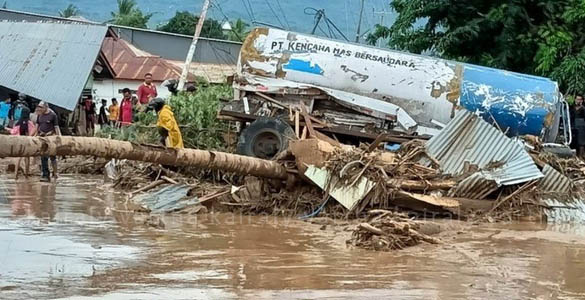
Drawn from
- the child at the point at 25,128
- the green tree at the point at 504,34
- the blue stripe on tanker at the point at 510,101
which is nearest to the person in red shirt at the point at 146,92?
the child at the point at 25,128

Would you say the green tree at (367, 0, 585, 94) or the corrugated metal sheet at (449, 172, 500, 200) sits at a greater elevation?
the green tree at (367, 0, 585, 94)

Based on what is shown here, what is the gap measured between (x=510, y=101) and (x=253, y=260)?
8141mm

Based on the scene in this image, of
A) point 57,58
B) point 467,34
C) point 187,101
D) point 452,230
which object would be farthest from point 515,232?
point 57,58

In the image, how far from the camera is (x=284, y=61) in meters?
15.8

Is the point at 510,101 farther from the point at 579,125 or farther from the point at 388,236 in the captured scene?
the point at 388,236

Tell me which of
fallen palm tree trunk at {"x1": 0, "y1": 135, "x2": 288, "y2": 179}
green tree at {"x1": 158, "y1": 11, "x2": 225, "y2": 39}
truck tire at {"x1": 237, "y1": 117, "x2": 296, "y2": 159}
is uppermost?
green tree at {"x1": 158, "y1": 11, "x2": 225, "y2": 39}

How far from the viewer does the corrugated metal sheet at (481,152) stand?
41.6 ft

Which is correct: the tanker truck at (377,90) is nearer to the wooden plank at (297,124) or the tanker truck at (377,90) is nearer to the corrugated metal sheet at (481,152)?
the wooden plank at (297,124)

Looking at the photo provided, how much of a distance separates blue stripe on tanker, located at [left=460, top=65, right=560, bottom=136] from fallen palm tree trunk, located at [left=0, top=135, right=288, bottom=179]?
15.9ft

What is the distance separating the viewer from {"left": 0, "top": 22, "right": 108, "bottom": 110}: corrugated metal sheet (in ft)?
73.4

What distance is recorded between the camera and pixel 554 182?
12.9 m

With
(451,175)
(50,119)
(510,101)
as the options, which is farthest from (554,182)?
(50,119)

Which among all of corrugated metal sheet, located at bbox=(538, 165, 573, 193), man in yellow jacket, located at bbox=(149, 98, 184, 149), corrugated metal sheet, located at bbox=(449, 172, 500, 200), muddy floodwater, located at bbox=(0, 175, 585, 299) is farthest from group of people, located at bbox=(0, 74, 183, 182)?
corrugated metal sheet, located at bbox=(538, 165, 573, 193)

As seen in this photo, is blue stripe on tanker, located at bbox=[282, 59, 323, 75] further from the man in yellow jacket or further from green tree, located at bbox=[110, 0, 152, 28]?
green tree, located at bbox=[110, 0, 152, 28]
